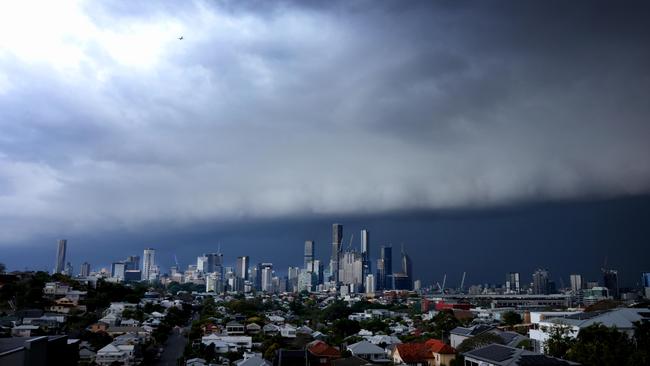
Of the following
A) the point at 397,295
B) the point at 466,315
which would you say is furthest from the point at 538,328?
the point at 397,295

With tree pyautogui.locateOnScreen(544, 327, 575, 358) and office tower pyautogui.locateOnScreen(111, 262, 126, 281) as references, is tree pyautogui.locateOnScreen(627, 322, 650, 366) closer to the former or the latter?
tree pyautogui.locateOnScreen(544, 327, 575, 358)

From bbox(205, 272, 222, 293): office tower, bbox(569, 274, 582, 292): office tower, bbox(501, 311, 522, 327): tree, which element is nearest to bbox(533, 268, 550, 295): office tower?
bbox(569, 274, 582, 292): office tower

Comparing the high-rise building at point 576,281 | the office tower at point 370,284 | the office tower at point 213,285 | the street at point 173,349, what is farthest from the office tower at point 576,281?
the street at point 173,349

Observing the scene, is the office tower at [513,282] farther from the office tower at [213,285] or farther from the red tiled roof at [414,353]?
the red tiled roof at [414,353]

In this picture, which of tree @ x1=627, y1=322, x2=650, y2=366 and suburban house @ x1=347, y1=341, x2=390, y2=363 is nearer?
tree @ x1=627, y1=322, x2=650, y2=366

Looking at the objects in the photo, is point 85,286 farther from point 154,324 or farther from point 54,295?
point 154,324

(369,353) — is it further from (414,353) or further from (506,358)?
(506,358)
